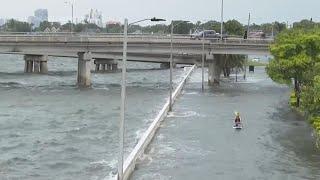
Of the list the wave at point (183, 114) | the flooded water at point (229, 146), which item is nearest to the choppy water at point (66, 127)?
the wave at point (183, 114)

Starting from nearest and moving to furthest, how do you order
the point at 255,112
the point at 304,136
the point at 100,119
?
the point at 304,136, the point at 100,119, the point at 255,112

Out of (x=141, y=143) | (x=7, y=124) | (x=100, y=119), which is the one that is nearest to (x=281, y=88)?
(x=100, y=119)

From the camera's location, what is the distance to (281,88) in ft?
314

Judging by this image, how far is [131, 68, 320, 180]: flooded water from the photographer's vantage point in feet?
118

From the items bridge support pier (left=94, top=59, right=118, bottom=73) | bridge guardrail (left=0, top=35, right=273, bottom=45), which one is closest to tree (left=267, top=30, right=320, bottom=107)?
bridge guardrail (left=0, top=35, right=273, bottom=45)

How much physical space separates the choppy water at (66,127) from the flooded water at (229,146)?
101 inches

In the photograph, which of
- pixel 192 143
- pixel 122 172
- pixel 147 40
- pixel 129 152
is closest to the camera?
pixel 122 172

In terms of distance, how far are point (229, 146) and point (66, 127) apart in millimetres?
15395

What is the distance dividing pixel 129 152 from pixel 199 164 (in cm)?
519

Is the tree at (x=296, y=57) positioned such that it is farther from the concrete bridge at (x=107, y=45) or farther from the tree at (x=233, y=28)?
the tree at (x=233, y=28)

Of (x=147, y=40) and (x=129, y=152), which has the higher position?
(x=147, y=40)

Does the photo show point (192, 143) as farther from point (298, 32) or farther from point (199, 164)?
point (298, 32)

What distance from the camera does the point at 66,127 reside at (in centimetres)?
5297

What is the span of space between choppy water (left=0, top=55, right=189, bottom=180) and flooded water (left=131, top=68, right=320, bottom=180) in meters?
2.58
